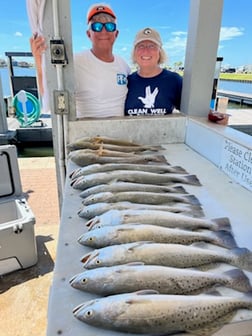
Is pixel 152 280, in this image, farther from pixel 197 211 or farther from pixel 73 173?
pixel 73 173

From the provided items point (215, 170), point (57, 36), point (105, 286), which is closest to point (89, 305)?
point (105, 286)

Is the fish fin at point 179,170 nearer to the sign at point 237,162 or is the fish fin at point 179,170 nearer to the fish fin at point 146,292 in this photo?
the sign at point 237,162

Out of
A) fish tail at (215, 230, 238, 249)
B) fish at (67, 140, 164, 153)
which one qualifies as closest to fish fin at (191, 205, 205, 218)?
fish tail at (215, 230, 238, 249)

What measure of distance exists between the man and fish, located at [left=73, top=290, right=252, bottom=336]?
1965 millimetres

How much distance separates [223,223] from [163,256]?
0.42 meters

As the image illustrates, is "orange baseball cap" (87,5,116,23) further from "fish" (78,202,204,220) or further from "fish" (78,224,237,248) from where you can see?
"fish" (78,224,237,248)

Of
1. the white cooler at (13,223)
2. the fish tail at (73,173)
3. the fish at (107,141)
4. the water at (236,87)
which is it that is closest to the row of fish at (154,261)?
the fish tail at (73,173)

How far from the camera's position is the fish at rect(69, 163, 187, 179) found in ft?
5.87

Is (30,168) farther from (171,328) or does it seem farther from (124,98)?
(171,328)

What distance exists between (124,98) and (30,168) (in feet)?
11.1

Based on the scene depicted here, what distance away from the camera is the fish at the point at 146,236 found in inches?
44.7

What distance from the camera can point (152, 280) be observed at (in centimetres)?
93

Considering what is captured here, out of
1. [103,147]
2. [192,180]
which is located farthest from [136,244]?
[103,147]

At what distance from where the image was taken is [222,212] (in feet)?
4.75
